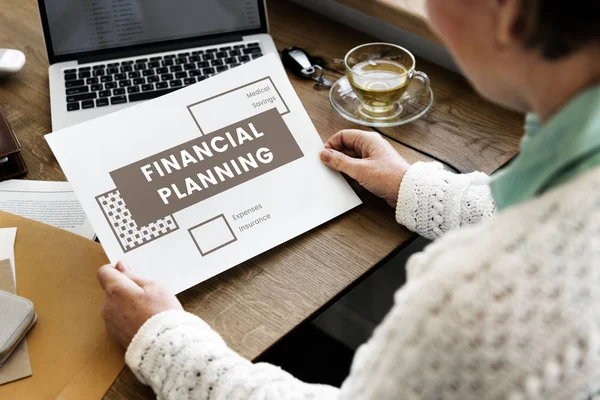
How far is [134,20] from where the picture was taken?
127 centimetres

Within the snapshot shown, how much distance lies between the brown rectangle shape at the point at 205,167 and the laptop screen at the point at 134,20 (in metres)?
0.30

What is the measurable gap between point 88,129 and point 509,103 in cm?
63

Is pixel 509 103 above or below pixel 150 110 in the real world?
above

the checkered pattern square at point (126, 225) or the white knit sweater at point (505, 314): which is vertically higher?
the white knit sweater at point (505, 314)

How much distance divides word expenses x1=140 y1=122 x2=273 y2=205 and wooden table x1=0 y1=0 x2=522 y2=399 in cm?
13

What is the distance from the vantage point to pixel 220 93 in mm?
1087

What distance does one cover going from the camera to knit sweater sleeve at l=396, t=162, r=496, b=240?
1.00 m

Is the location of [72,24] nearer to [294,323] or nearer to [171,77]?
[171,77]

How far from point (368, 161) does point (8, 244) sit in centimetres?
53

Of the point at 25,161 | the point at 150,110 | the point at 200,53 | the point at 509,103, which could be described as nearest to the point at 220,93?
the point at 150,110

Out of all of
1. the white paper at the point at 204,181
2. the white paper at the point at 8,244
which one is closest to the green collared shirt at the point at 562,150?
the white paper at the point at 204,181

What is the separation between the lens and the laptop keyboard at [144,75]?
121cm

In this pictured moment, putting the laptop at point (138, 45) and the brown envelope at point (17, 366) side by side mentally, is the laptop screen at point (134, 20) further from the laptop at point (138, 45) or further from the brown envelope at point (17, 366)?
the brown envelope at point (17, 366)

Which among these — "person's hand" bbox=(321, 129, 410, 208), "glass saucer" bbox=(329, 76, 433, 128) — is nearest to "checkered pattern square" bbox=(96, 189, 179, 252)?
"person's hand" bbox=(321, 129, 410, 208)
